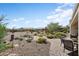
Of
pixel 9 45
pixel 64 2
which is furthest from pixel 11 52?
pixel 64 2

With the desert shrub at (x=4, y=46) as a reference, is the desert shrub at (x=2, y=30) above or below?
above

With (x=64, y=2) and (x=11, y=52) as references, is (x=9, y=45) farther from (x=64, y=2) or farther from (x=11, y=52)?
(x=64, y=2)

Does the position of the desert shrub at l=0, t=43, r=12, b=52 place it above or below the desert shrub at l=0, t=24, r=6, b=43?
below

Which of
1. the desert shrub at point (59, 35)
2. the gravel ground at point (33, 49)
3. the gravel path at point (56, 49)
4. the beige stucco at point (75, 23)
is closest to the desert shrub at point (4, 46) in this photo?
the gravel ground at point (33, 49)

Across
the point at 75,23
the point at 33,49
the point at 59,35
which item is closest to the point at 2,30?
the point at 33,49

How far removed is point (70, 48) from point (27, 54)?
31.6 inches

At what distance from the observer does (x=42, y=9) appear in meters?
4.31

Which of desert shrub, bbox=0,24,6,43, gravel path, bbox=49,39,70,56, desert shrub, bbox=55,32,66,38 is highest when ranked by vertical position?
desert shrub, bbox=0,24,6,43

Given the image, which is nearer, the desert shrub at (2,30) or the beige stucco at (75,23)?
the beige stucco at (75,23)

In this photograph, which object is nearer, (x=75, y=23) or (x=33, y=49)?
(x=75, y=23)

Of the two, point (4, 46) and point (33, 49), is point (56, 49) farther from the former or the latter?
point (4, 46)

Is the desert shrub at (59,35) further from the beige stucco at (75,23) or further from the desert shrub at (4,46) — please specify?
the desert shrub at (4,46)

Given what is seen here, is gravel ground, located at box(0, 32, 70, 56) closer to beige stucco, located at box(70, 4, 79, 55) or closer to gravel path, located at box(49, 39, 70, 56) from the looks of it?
gravel path, located at box(49, 39, 70, 56)

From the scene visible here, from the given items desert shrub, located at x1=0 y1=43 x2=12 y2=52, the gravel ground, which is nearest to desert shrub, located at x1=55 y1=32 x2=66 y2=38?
the gravel ground
